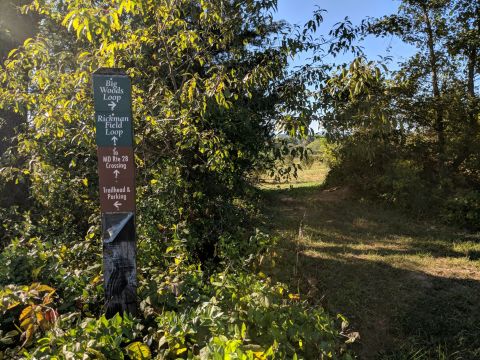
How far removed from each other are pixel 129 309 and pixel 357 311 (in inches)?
122

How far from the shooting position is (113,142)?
8.34 ft

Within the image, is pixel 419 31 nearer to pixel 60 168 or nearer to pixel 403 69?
pixel 403 69

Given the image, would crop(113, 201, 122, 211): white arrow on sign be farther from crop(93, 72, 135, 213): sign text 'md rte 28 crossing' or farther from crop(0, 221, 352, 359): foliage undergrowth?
crop(0, 221, 352, 359): foliage undergrowth

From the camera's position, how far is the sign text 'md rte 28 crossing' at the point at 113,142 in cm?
253

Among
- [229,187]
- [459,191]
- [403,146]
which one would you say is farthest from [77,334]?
[403,146]

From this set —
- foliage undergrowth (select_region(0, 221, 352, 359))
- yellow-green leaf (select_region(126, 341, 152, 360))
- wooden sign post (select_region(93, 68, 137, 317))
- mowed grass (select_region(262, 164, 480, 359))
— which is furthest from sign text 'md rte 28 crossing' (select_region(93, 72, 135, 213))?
mowed grass (select_region(262, 164, 480, 359))

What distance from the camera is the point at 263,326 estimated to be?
2229 mm

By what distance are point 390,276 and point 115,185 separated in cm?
466

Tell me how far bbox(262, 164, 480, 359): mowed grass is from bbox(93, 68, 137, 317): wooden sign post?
1.74 meters

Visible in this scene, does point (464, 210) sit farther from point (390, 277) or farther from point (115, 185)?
point (115, 185)

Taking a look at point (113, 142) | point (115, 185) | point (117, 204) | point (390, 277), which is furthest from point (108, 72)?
point (390, 277)

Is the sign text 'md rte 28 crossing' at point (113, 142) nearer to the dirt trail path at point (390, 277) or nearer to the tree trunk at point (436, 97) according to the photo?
the dirt trail path at point (390, 277)

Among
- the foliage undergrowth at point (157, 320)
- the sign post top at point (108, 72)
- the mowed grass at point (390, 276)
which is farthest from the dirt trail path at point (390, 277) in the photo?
the sign post top at point (108, 72)

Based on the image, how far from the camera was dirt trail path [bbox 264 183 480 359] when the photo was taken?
4020mm
